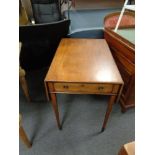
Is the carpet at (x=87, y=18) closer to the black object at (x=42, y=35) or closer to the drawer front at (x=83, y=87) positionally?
the black object at (x=42, y=35)

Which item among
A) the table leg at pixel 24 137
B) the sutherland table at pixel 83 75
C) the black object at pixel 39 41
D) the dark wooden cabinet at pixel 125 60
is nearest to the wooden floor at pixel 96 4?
the black object at pixel 39 41

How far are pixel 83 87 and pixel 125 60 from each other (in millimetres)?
530

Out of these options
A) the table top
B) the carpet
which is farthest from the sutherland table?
the carpet

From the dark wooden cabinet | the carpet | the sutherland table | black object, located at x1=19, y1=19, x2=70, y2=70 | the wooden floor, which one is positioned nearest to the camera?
the sutherland table

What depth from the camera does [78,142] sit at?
4.23 ft

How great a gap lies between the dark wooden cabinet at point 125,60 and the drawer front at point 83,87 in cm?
34

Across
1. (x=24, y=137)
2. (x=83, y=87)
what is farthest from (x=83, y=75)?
(x=24, y=137)

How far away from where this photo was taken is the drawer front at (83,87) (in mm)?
1016

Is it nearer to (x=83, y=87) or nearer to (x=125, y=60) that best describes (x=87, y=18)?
(x=125, y=60)

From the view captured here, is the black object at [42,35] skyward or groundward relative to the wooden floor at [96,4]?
groundward

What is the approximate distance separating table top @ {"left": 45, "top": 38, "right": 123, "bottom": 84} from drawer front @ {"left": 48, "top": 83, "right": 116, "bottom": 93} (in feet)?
0.12

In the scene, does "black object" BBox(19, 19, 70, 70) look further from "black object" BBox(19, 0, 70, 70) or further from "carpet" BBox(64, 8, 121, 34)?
"carpet" BBox(64, 8, 121, 34)

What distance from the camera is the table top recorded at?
101 centimetres
